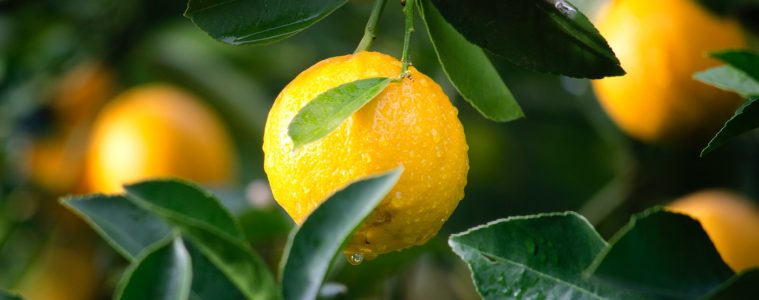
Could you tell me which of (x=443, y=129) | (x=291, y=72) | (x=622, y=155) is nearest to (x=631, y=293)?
(x=443, y=129)

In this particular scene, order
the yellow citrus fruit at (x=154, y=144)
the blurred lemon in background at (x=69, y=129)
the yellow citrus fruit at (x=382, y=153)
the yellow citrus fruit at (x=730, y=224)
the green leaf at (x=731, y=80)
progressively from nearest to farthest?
the yellow citrus fruit at (x=382, y=153) → the green leaf at (x=731, y=80) → the yellow citrus fruit at (x=730, y=224) → the yellow citrus fruit at (x=154, y=144) → the blurred lemon in background at (x=69, y=129)

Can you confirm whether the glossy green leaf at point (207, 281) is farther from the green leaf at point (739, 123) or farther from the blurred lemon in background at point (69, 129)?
the blurred lemon in background at point (69, 129)

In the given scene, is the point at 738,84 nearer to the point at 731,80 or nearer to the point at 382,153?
the point at 731,80

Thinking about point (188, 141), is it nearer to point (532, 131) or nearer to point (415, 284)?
point (415, 284)

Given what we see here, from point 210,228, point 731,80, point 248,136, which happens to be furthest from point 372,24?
point 248,136

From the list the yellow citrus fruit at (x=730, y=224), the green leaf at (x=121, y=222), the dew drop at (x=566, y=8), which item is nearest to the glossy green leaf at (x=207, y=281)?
the green leaf at (x=121, y=222)

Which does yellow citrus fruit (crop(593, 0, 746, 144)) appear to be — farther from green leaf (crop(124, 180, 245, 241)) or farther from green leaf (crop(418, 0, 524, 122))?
green leaf (crop(124, 180, 245, 241))

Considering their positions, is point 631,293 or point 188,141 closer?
point 631,293
